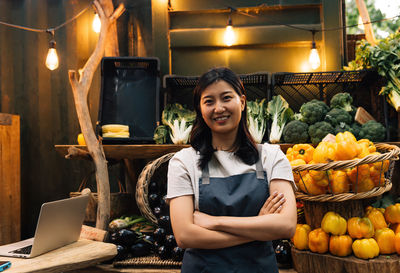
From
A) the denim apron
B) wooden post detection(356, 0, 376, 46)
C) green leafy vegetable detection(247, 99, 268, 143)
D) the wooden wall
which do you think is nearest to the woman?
the denim apron

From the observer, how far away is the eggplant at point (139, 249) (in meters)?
2.91

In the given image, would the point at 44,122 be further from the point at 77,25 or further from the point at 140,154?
the point at 140,154

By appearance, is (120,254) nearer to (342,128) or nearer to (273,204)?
(273,204)

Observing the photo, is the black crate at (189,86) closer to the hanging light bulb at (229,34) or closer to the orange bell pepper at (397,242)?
the hanging light bulb at (229,34)

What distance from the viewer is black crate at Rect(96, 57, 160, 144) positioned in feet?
12.6

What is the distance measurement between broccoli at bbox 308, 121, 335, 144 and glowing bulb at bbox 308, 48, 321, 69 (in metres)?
0.91

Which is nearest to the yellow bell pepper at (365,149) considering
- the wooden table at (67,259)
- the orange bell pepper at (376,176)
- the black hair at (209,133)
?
the orange bell pepper at (376,176)

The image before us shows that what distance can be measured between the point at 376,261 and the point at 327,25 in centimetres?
279

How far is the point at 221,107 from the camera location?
5.18 ft

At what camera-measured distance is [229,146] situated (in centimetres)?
173

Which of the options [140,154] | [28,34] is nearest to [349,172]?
[140,154]

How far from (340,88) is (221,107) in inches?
107

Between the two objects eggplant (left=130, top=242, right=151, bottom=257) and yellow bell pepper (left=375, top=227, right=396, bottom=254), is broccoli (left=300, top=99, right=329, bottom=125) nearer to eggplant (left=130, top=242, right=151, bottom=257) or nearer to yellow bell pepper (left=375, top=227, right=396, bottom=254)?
yellow bell pepper (left=375, top=227, right=396, bottom=254)

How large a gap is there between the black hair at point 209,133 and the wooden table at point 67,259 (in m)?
1.02
